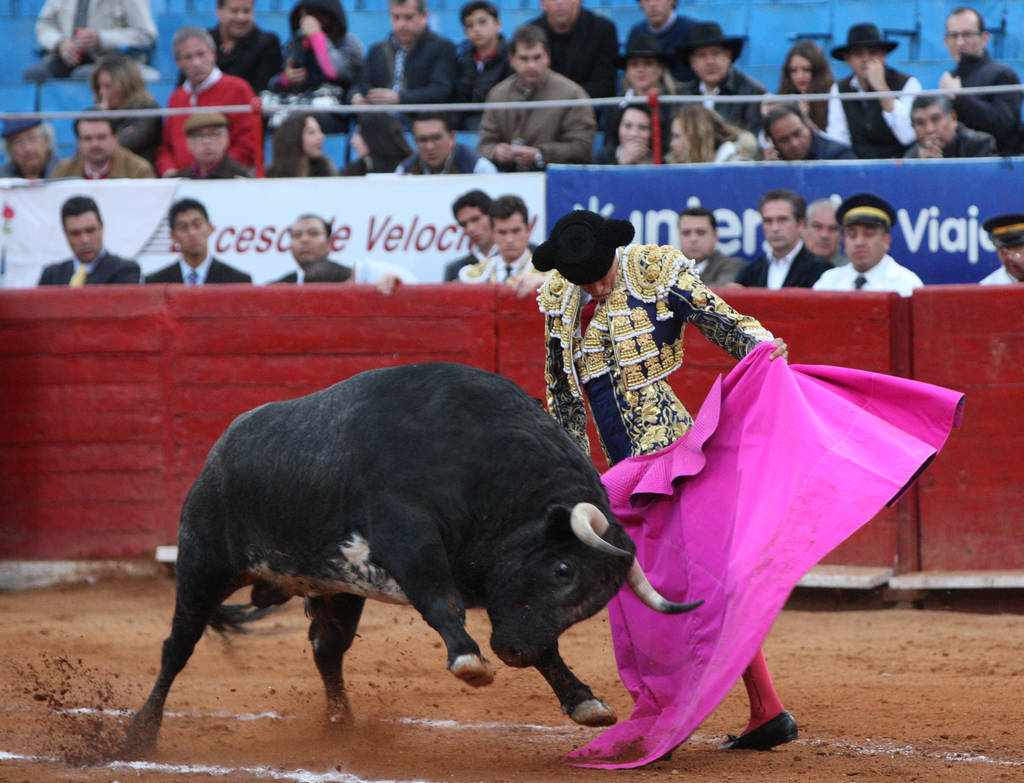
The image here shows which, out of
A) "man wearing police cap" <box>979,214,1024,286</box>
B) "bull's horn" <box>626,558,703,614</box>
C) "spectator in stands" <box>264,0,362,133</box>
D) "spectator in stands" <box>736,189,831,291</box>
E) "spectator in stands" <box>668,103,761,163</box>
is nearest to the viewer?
"bull's horn" <box>626,558,703,614</box>

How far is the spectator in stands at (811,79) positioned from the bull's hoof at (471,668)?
4438mm

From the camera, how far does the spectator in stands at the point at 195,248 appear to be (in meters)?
7.18

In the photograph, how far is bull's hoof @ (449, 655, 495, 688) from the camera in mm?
3379

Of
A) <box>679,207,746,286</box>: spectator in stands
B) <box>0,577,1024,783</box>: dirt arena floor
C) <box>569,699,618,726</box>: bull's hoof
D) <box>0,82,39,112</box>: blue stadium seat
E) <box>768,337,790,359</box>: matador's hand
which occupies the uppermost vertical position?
<box>0,82,39,112</box>: blue stadium seat

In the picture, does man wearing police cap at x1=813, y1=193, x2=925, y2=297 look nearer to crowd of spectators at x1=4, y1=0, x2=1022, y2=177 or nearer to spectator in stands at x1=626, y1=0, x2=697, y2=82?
crowd of spectators at x1=4, y1=0, x2=1022, y2=177

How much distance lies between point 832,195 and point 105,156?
3816 millimetres

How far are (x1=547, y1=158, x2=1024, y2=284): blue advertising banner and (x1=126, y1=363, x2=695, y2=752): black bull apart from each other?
118 inches

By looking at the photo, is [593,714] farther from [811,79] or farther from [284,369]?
[811,79]

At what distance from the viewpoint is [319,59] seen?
8.43 meters

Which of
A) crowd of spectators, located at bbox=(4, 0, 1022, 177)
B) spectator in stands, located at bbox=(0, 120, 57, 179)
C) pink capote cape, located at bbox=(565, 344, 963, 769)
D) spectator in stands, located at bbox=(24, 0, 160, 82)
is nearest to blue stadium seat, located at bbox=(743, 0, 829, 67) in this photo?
crowd of spectators, located at bbox=(4, 0, 1022, 177)

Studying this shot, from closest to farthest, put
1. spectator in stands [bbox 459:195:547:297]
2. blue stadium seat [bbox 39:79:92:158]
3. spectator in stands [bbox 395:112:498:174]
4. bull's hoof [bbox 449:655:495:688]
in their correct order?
bull's hoof [bbox 449:655:495:688]
spectator in stands [bbox 459:195:547:297]
spectator in stands [bbox 395:112:498:174]
blue stadium seat [bbox 39:79:92:158]

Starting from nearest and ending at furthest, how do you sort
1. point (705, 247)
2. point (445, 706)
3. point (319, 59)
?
point (445, 706) → point (705, 247) → point (319, 59)

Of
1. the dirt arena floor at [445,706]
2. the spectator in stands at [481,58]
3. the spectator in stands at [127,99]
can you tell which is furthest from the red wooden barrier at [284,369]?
the spectator in stands at [481,58]

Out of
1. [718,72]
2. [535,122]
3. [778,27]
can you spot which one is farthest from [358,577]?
[778,27]
